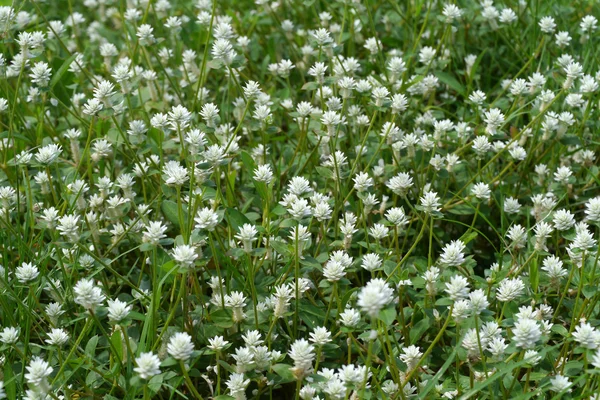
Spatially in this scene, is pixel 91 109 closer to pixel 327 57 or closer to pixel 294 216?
pixel 294 216

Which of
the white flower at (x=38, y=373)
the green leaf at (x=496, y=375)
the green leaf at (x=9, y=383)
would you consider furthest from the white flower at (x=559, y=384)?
the green leaf at (x=9, y=383)

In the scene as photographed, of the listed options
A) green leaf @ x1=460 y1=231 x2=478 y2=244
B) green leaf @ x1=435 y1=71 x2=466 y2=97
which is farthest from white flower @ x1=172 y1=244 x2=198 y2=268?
green leaf @ x1=435 y1=71 x2=466 y2=97

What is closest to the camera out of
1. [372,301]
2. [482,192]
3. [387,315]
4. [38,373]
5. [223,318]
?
[372,301]

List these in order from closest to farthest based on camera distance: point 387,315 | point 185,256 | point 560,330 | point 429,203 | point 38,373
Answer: point 387,315
point 38,373
point 185,256
point 560,330
point 429,203

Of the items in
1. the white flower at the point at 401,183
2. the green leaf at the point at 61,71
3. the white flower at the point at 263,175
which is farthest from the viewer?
the green leaf at the point at 61,71

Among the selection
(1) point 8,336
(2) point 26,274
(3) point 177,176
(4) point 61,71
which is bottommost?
(1) point 8,336

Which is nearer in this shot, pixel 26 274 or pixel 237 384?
pixel 237 384

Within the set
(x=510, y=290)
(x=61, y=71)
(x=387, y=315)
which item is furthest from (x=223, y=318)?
(x=61, y=71)

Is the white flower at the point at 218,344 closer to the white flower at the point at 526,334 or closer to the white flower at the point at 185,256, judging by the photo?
the white flower at the point at 185,256

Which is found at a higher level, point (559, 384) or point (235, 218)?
point (235, 218)

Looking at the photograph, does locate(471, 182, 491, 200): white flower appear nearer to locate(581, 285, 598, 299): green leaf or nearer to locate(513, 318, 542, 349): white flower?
locate(581, 285, 598, 299): green leaf

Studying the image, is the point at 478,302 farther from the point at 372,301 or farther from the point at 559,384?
the point at 372,301
